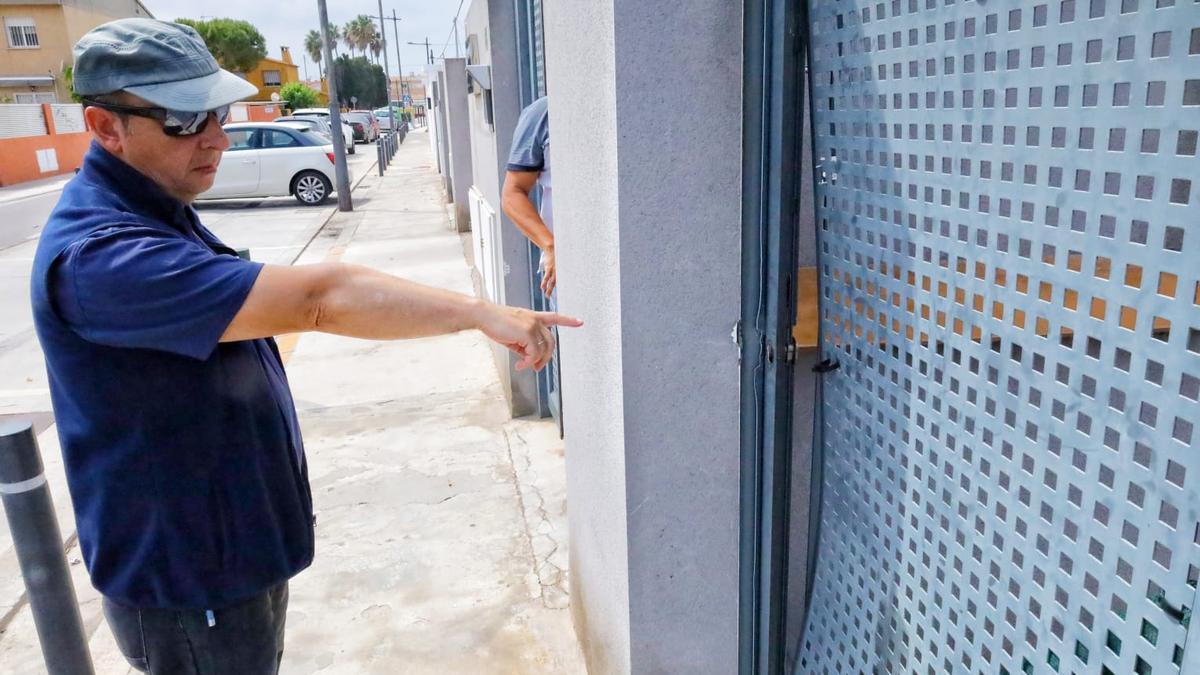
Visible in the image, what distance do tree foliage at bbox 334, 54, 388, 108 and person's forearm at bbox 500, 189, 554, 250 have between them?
7297 centimetres

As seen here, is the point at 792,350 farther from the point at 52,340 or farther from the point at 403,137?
the point at 403,137

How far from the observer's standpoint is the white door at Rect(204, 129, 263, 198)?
687 inches

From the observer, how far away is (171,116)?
69.6 inches

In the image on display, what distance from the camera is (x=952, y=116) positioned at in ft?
4.34

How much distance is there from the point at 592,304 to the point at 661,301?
1.12ft

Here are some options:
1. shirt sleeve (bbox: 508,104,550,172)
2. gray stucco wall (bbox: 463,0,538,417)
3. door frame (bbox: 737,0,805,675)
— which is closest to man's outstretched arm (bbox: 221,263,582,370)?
door frame (bbox: 737,0,805,675)

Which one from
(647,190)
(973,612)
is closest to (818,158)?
(647,190)

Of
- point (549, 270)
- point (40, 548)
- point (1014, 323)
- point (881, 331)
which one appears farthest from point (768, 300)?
point (40, 548)

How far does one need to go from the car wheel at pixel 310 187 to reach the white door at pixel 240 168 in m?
0.80

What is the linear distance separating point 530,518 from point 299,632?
1.20 meters

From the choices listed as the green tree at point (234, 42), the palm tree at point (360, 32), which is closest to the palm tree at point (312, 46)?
the palm tree at point (360, 32)

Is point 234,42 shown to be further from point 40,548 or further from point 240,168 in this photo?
point 40,548

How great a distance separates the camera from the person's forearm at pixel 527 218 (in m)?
3.72

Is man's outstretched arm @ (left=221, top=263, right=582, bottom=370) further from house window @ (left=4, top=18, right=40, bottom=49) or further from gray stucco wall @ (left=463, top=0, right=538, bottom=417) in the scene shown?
house window @ (left=4, top=18, right=40, bottom=49)
